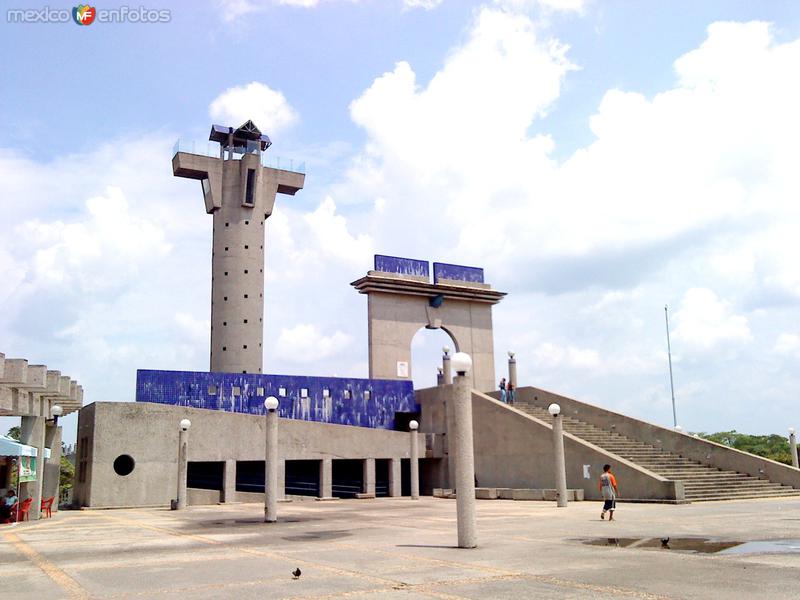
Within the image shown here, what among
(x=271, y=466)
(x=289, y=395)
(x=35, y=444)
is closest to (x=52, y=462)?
(x=35, y=444)

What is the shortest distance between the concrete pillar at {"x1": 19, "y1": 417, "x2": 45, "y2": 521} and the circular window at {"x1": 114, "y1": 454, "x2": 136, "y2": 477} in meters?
7.07

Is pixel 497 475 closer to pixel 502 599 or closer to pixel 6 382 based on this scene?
pixel 6 382

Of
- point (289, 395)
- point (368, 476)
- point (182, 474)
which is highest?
point (289, 395)

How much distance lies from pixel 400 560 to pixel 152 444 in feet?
74.9

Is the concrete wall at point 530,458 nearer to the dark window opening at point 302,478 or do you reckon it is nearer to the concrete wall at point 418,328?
the concrete wall at point 418,328

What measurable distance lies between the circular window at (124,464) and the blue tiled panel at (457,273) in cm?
2232

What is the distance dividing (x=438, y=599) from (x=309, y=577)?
250 centimetres

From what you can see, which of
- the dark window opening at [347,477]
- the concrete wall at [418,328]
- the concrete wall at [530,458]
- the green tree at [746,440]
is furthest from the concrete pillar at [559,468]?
the green tree at [746,440]

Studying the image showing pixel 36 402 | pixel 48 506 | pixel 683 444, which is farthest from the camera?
pixel 683 444

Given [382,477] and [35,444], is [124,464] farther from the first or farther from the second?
[382,477]

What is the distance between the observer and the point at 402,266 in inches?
1797

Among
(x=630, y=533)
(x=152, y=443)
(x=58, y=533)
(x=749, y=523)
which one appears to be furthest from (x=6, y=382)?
(x=749, y=523)

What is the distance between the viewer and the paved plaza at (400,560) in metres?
9.09

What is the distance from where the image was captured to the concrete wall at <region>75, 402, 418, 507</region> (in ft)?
101
